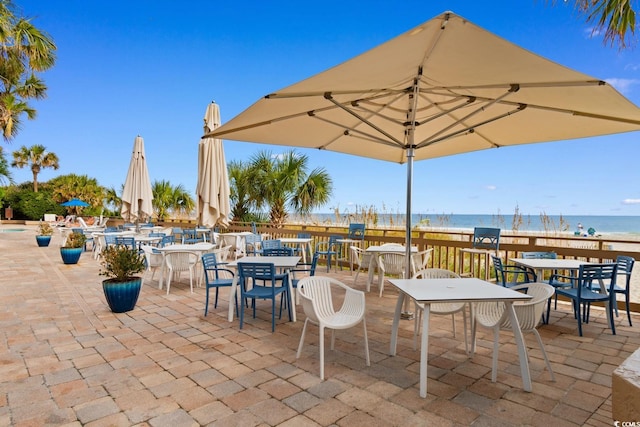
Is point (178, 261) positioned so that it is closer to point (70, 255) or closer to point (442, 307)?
point (442, 307)

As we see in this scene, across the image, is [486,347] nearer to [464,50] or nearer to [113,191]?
[464,50]

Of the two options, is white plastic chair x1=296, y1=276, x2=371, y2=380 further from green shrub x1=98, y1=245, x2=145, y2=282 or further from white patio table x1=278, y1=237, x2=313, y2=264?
white patio table x1=278, y1=237, x2=313, y2=264

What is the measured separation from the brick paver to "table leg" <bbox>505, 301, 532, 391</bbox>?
0.09 meters

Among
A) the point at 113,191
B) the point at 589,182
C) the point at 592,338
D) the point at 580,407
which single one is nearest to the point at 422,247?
the point at 592,338

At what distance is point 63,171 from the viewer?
94.3 ft

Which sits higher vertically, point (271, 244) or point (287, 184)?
point (287, 184)

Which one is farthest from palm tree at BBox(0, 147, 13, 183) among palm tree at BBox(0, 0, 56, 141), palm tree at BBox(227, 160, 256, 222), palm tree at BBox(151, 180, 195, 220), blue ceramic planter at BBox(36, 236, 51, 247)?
palm tree at BBox(227, 160, 256, 222)

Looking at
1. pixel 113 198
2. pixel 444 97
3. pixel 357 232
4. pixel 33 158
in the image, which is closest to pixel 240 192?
pixel 357 232

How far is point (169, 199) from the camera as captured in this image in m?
15.3

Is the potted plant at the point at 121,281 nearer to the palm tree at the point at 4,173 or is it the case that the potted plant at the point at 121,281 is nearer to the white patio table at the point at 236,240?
the white patio table at the point at 236,240

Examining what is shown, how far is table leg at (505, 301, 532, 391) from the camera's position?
2.52m

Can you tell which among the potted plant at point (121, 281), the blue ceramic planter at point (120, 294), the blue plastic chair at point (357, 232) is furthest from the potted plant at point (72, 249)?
the blue plastic chair at point (357, 232)

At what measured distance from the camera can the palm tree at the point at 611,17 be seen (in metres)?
2.94

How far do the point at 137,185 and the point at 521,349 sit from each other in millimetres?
9009
